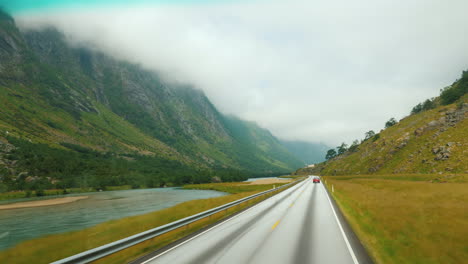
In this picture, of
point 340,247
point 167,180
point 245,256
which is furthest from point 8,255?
point 167,180

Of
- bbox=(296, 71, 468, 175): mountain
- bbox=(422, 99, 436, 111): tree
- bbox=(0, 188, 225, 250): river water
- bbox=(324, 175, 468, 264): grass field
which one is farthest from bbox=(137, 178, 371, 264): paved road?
bbox=(422, 99, 436, 111): tree

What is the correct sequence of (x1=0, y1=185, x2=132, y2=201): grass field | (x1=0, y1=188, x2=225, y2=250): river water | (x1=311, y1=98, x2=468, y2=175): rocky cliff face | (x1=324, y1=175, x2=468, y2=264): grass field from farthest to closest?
(x1=0, y1=185, x2=132, y2=201): grass field, (x1=311, y1=98, x2=468, y2=175): rocky cliff face, (x1=0, y1=188, x2=225, y2=250): river water, (x1=324, y1=175, x2=468, y2=264): grass field

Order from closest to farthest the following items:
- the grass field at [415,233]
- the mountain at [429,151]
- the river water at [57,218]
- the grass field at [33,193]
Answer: the grass field at [415,233], the river water at [57,218], the mountain at [429,151], the grass field at [33,193]

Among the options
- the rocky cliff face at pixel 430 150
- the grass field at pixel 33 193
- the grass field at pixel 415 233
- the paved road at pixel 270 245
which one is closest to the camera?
the paved road at pixel 270 245

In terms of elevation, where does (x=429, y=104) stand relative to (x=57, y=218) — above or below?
above

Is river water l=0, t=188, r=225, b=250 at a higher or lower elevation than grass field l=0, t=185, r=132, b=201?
lower

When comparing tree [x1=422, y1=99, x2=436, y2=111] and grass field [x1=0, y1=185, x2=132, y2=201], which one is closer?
grass field [x1=0, y1=185, x2=132, y2=201]

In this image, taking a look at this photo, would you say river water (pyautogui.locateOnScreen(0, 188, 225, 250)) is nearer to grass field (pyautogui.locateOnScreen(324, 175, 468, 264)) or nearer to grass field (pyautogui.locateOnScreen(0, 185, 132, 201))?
grass field (pyautogui.locateOnScreen(324, 175, 468, 264))

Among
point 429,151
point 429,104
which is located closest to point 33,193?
point 429,151

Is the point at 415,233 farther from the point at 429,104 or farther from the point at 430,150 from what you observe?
the point at 429,104

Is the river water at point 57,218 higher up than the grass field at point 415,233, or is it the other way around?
the grass field at point 415,233

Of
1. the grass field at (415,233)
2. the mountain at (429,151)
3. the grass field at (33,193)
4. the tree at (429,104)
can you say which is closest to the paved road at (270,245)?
the grass field at (415,233)

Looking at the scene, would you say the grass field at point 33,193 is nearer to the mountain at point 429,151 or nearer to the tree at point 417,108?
the mountain at point 429,151

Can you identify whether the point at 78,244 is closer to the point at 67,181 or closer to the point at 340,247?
the point at 340,247
